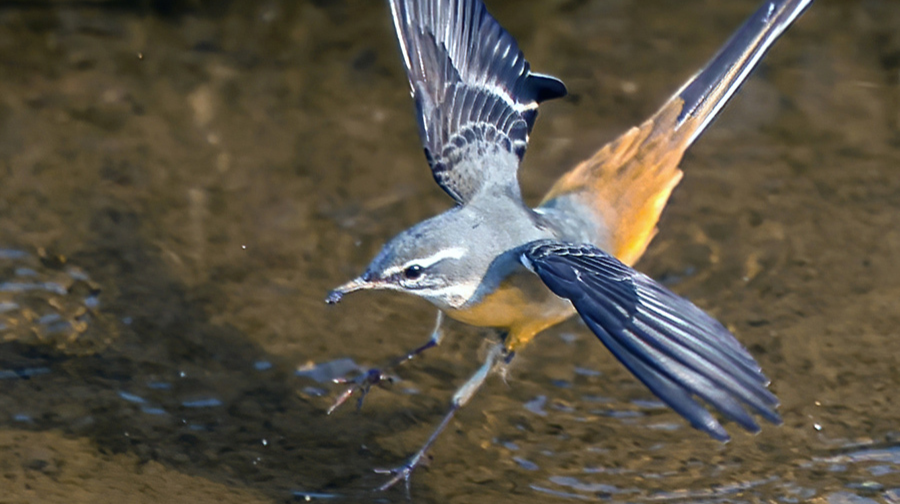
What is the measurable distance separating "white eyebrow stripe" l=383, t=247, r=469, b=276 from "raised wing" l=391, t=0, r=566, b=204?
543mm

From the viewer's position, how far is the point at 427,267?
4797mm

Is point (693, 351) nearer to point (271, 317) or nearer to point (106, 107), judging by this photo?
point (271, 317)

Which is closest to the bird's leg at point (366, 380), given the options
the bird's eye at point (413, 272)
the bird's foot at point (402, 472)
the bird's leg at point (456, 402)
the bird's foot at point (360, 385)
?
the bird's foot at point (360, 385)

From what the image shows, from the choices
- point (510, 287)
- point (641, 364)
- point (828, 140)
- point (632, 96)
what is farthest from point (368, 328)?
point (828, 140)

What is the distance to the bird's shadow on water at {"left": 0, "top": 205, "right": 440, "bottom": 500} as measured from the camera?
16.1 feet

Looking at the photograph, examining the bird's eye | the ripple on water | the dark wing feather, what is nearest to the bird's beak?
the bird's eye

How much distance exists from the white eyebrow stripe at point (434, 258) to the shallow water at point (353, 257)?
93 cm

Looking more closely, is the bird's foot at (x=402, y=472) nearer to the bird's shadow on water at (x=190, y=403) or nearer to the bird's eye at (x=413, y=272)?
the bird's shadow on water at (x=190, y=403)

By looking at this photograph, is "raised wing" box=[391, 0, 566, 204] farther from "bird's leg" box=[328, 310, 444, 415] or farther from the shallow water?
the shallow water

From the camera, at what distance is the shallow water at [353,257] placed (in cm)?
496

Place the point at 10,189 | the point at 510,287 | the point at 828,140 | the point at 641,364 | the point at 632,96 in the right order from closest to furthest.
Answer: the point at 641,364
the point at 510,287
the point at 10,189
the point at 828,140
the point at 632,96

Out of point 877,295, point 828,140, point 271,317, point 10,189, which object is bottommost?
point 271,317

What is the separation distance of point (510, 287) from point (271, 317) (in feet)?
5.02

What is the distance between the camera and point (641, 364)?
3887 mm
